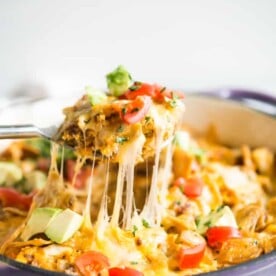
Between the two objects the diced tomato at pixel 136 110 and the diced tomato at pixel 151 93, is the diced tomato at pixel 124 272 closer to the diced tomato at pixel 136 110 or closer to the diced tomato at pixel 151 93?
the diced tomato at pixel 136 110

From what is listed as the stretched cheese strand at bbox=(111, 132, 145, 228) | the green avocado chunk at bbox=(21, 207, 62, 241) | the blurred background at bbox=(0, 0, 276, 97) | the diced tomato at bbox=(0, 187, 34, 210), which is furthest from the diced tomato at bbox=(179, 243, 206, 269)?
the blurred background at bbox=(0, 0, 276, 97)

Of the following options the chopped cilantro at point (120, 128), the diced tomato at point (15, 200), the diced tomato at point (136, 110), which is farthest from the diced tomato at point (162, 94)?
the diced tomato at point (15, 200)

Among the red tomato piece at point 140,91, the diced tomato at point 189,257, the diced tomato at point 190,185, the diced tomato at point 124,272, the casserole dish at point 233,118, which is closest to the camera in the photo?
the diced tomato at point 124,272

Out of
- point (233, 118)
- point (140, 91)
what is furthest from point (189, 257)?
point (233, 118)

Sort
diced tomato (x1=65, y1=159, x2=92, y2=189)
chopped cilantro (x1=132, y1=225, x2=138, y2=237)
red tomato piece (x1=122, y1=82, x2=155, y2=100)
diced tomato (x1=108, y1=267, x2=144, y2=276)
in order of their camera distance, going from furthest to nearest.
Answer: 1. diced tomato (x1=65, y1=159, x2=92, y2=189)
2. red tomato piece (x1=122, y1=82, x2=155, y2=100)
3. chopped cilantro (x1=132, y1=225, x2=138, y2=237)
4. diced tomato (x1=108, y1=267, x2=144, y2=276)

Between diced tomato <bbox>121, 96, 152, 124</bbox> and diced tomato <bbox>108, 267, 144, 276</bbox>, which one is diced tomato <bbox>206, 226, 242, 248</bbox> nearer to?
diced tomato <bbox>108, 267, 144, 276</bbox>

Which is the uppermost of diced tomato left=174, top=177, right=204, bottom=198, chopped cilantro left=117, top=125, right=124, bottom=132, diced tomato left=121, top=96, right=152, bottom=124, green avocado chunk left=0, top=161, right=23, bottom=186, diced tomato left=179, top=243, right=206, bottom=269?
diced tomato left=121, top=96, right=152, bottom=124

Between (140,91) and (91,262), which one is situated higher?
(140,91)

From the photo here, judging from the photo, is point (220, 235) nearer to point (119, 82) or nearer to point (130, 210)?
point (130, 210)
